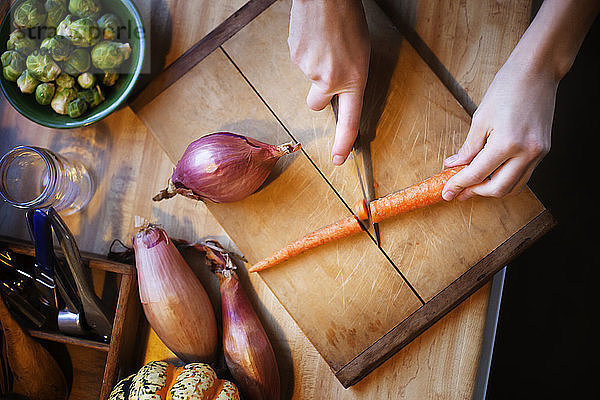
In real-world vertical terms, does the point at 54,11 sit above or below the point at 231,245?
above

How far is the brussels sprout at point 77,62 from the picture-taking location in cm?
98

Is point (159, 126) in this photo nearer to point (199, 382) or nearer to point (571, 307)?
point (199, 382)

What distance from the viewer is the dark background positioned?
138 centimetres

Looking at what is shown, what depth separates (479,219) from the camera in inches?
39.4

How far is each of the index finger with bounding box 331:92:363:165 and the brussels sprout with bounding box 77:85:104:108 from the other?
474 mm

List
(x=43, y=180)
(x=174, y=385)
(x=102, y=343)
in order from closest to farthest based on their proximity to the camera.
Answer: (x=174, y=385), (x=102, y=343), (x=43, y=180)

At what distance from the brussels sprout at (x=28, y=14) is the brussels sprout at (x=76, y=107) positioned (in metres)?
0.17

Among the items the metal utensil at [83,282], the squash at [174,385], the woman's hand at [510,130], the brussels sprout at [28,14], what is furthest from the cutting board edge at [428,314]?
the brussels sprout at [28,14]

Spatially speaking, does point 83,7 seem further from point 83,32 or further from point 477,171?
point 477,171

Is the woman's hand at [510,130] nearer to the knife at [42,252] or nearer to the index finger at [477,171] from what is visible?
the index finger at [477,171]

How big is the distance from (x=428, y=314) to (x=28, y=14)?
3.14 feet

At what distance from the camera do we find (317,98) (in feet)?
3.23

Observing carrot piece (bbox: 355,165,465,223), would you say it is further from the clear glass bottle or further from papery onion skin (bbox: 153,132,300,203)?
the clear glass bottle

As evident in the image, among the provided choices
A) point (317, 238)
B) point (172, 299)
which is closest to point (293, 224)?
point (317, 238)
